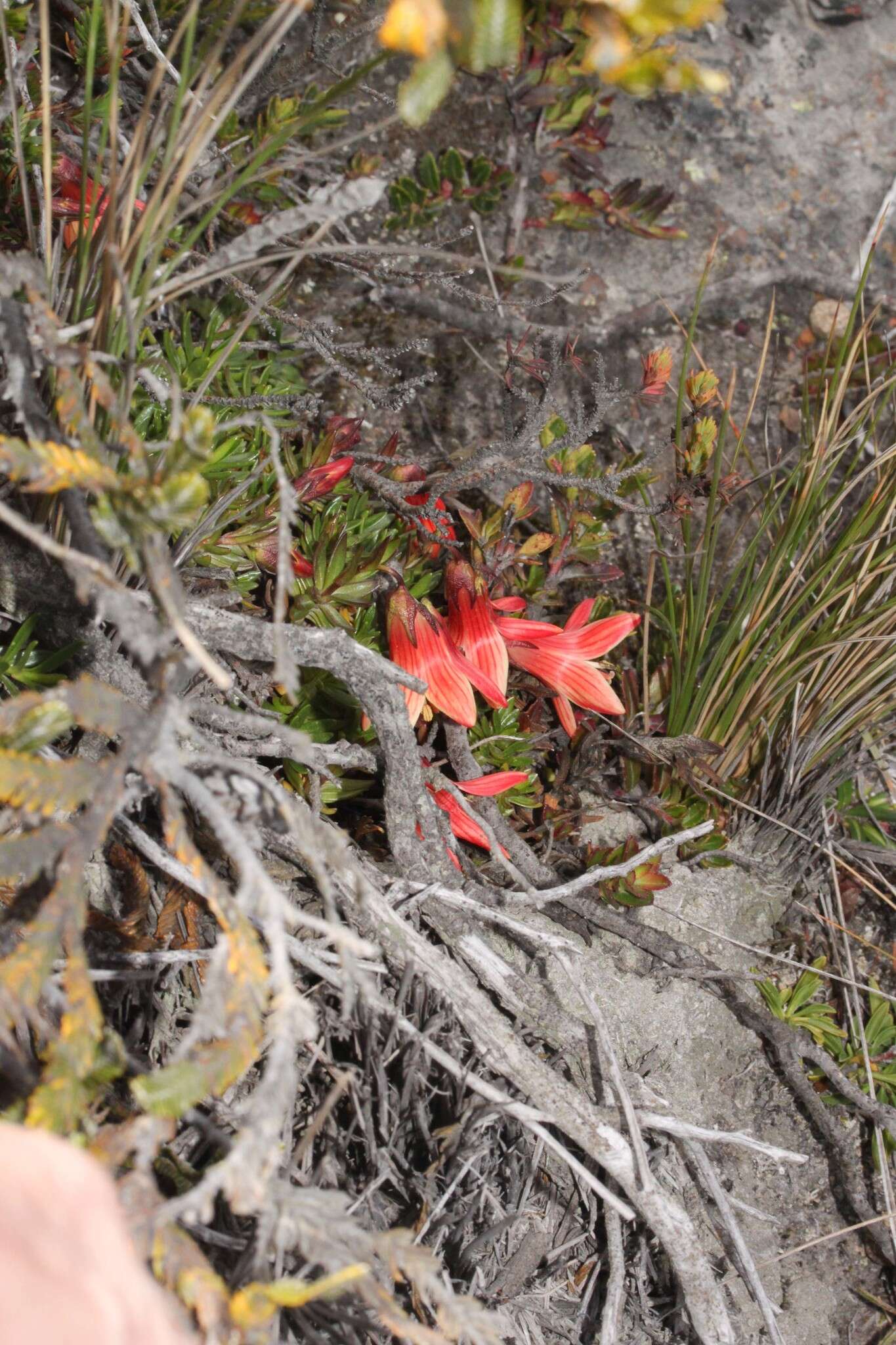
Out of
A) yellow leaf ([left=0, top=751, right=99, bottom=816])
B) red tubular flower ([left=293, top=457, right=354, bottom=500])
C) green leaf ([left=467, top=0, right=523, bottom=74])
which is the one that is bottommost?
red tubular flower ([left=293, top=457, right=354, bottom=500])

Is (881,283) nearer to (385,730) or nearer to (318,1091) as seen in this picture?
(385,730)

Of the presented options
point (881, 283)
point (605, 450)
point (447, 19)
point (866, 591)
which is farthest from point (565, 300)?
point (447, 19)

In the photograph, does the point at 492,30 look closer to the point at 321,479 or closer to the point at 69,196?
the point at 321,479

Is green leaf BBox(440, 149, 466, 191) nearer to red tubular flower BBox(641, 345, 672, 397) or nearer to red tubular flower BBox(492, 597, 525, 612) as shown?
red tubular flower BBox(641, 345, 672, 397)

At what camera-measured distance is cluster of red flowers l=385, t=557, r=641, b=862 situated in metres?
1.62

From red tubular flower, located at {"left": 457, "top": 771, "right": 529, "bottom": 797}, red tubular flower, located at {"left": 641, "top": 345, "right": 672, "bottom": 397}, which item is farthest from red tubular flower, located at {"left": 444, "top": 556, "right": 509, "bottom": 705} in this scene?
red tubular flower, located at {"left": 641, "top": 345, "right": 672, "bottom": 397}

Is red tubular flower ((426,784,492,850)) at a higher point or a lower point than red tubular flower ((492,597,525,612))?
lower

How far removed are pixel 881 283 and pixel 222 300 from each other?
1968mm

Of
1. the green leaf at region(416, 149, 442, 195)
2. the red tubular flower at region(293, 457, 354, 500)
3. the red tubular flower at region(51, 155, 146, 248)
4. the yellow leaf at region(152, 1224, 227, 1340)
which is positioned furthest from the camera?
the green leaf at region(416, 149, 442, 195)

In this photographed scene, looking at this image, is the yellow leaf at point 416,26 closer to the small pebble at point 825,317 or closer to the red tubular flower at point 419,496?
the red tubular flower at point 419,496

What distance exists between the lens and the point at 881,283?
112 inches

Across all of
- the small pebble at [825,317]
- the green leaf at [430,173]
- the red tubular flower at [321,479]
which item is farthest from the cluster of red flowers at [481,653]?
the small pebble at [825,317]

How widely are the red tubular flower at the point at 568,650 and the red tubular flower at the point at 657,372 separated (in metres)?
0.43

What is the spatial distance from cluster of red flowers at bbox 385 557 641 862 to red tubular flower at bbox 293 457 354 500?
219 mm
